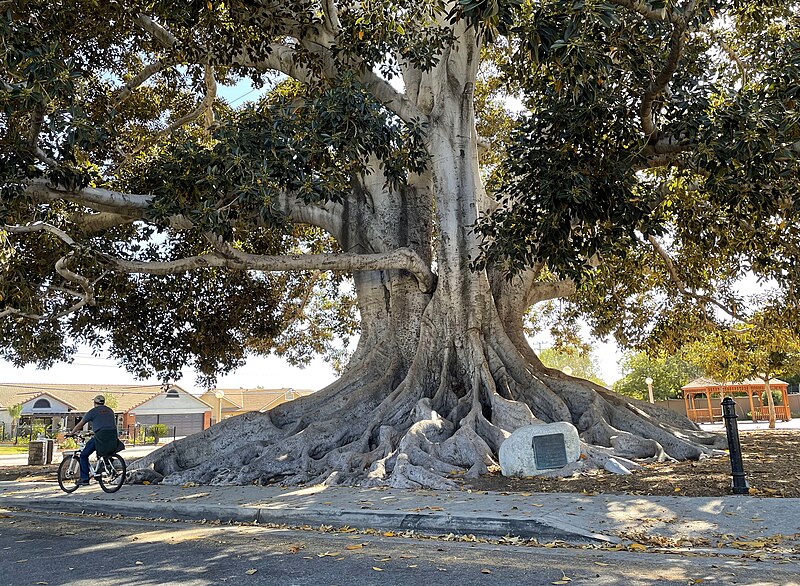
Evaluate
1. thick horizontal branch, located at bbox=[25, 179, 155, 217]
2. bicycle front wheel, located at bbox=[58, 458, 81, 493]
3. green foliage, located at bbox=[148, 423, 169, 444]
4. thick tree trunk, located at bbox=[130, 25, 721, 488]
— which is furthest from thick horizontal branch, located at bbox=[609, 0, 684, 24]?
green foliage, located at bbox=[148, 423, 169, 444]

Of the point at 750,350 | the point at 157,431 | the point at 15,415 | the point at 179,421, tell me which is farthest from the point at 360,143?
the point at 179,421

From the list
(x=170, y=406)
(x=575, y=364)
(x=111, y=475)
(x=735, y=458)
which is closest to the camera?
(x=735, y=458)

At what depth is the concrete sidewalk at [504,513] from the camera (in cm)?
512

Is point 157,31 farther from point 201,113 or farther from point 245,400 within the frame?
point 245,400

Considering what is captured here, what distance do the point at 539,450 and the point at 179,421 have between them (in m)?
46.1

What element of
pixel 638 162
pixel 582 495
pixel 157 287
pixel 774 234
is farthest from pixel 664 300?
pixel 157 287

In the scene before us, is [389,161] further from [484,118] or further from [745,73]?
[484,118]

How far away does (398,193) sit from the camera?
→ 13.6 metres

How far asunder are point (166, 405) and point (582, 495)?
4667 cm

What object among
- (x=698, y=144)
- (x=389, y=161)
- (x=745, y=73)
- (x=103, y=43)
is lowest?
(x=698, y=144)

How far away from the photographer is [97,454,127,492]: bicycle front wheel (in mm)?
9289

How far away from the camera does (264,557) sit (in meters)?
5.06

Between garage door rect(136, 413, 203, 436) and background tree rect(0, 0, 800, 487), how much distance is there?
34622 millimetres

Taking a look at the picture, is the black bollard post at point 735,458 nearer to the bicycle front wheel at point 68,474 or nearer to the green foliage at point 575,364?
the bicycle front wheel at point 68,474
